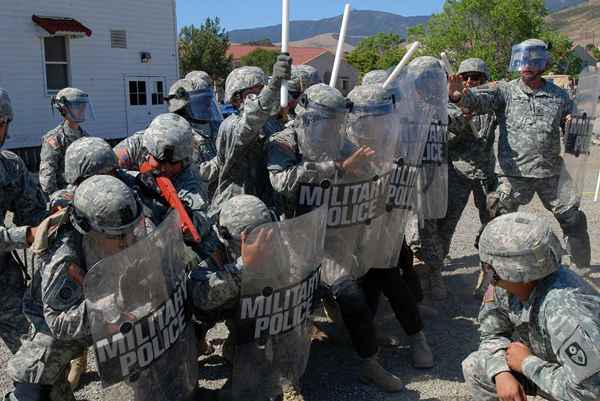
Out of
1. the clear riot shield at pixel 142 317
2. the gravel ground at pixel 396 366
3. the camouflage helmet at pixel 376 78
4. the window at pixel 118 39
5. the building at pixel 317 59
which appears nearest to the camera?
the clear riot shield at pixel 142 317

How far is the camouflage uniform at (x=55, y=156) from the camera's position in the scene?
5.36 meters

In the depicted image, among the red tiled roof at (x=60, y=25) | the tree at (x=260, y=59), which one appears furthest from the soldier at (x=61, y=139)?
the tree at (x=260, y=59)

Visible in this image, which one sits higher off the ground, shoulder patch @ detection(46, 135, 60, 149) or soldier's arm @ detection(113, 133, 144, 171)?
soldier's arm @ detection(113, 133, 144, 171)

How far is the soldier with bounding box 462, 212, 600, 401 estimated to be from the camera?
2.29m

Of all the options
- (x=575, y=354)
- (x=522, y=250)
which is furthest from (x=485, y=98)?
(x=575, y=354)

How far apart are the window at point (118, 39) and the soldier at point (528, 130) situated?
14.1 metres

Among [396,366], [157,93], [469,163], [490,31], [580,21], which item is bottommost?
[396,366]

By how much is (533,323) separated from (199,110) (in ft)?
10.4

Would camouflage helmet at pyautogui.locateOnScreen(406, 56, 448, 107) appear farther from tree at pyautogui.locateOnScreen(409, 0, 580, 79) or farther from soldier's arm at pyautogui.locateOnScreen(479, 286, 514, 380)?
tree at pyautogui.locateOnScreen(409, 0, 580, 79)

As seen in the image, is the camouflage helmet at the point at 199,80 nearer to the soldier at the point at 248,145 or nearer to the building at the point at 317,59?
the soldier at the point at 248,145

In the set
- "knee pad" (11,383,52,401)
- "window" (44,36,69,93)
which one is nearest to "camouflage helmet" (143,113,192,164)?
"knee pad" (11,383,52,401)

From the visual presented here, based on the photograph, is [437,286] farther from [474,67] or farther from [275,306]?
[275,306]

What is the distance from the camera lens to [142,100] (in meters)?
18.4

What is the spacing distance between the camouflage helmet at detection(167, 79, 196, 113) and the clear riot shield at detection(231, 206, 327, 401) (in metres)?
2.05
